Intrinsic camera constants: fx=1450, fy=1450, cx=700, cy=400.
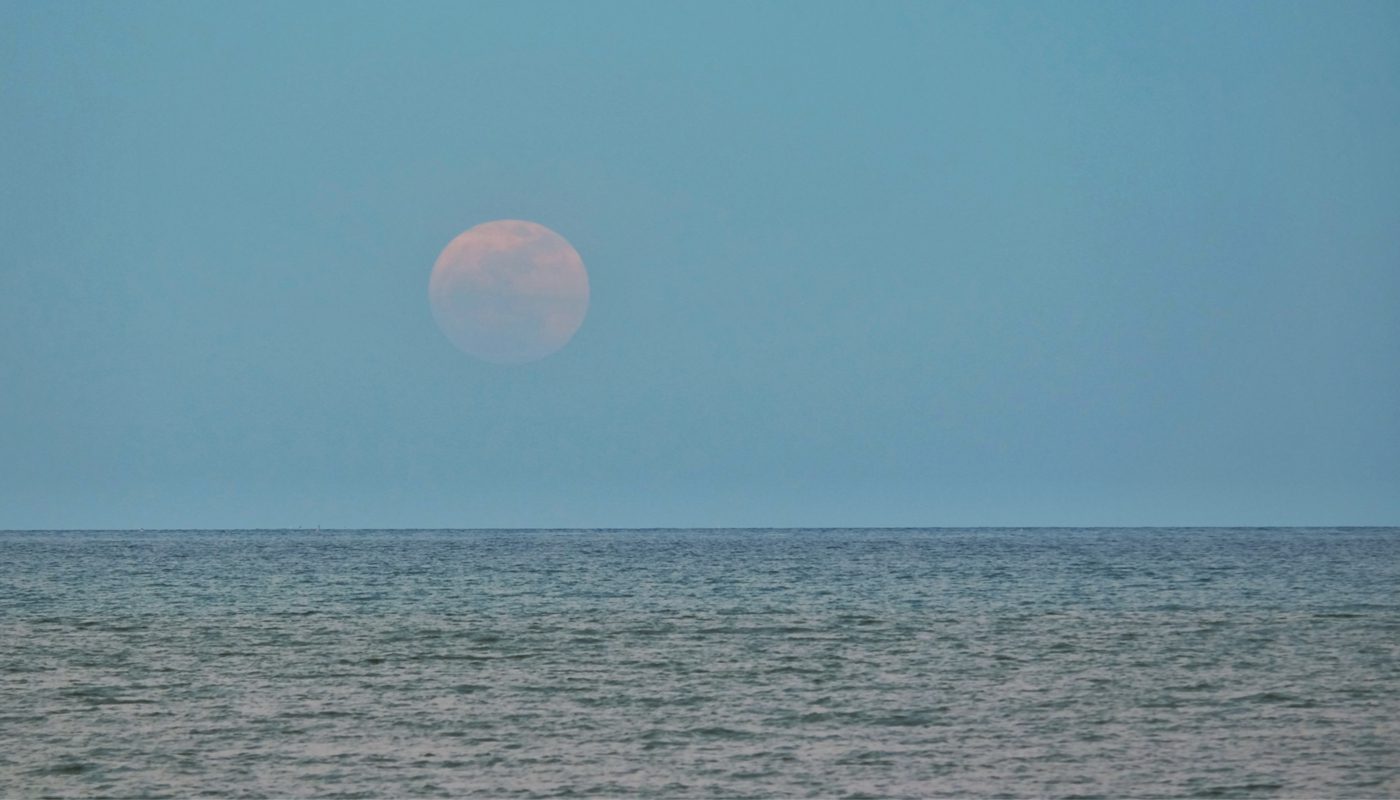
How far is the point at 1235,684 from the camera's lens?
35781 millimetres

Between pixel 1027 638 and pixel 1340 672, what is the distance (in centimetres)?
1228

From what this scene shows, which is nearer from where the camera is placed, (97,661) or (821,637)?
(97,661)

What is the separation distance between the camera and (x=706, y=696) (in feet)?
113

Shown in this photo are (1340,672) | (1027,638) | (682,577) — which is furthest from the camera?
(682,577)

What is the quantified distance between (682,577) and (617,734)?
2650 inches

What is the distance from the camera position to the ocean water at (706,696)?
25109 millimetres

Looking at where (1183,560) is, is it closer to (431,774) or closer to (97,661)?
(97,661)

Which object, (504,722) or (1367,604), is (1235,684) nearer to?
(504,722)

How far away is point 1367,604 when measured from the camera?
6494 centimetres

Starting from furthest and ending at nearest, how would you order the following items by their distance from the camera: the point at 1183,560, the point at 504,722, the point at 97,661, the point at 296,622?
the point at 1183,560, the point at 296,622, the point at 97,661, the point at 504,722

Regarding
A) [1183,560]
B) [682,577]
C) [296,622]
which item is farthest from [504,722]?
[1183,560]

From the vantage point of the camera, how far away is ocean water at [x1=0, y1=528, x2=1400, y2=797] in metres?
25.1

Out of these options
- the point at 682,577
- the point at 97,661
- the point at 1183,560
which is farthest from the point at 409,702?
the point at 1183,560

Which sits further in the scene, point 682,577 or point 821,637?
point 682,577
